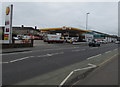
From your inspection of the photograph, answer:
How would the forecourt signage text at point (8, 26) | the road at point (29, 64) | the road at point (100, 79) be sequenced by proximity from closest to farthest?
the road at point (100, 79), the road at point (29, 64), the forecourt signage text at point (8, 26)

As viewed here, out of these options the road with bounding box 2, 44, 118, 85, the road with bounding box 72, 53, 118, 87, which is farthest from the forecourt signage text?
the road with bounding box 72, 53, 118, 87

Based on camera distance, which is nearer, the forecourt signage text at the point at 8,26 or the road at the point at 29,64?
the road at the point at 29,64

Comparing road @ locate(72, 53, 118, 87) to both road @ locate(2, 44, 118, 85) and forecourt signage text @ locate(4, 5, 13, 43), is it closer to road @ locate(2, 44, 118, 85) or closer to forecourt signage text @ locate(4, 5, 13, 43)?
road @ locate(2, 44, 118, 85)

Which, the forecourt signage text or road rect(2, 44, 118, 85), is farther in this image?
the forecourt signage text

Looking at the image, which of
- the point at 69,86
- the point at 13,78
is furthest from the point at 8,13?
the point at 69,86

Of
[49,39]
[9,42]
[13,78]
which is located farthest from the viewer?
[49,39]

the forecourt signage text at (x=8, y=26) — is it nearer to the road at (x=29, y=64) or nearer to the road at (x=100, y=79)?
the road at (x=29, y=64)

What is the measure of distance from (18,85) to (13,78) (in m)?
0.89

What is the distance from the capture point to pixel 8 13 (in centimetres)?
2050

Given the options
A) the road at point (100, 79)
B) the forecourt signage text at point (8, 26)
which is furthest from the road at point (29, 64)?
the forecourt signage text at point (8, 26)

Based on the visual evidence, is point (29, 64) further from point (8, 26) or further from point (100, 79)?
point (8, 26)

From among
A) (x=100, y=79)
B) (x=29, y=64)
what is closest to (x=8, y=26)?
(x=29, y=64)

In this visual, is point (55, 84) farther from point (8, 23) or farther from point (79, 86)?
point (8, 23)

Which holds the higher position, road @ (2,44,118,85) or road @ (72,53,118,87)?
road @ (2,44,118,85)
